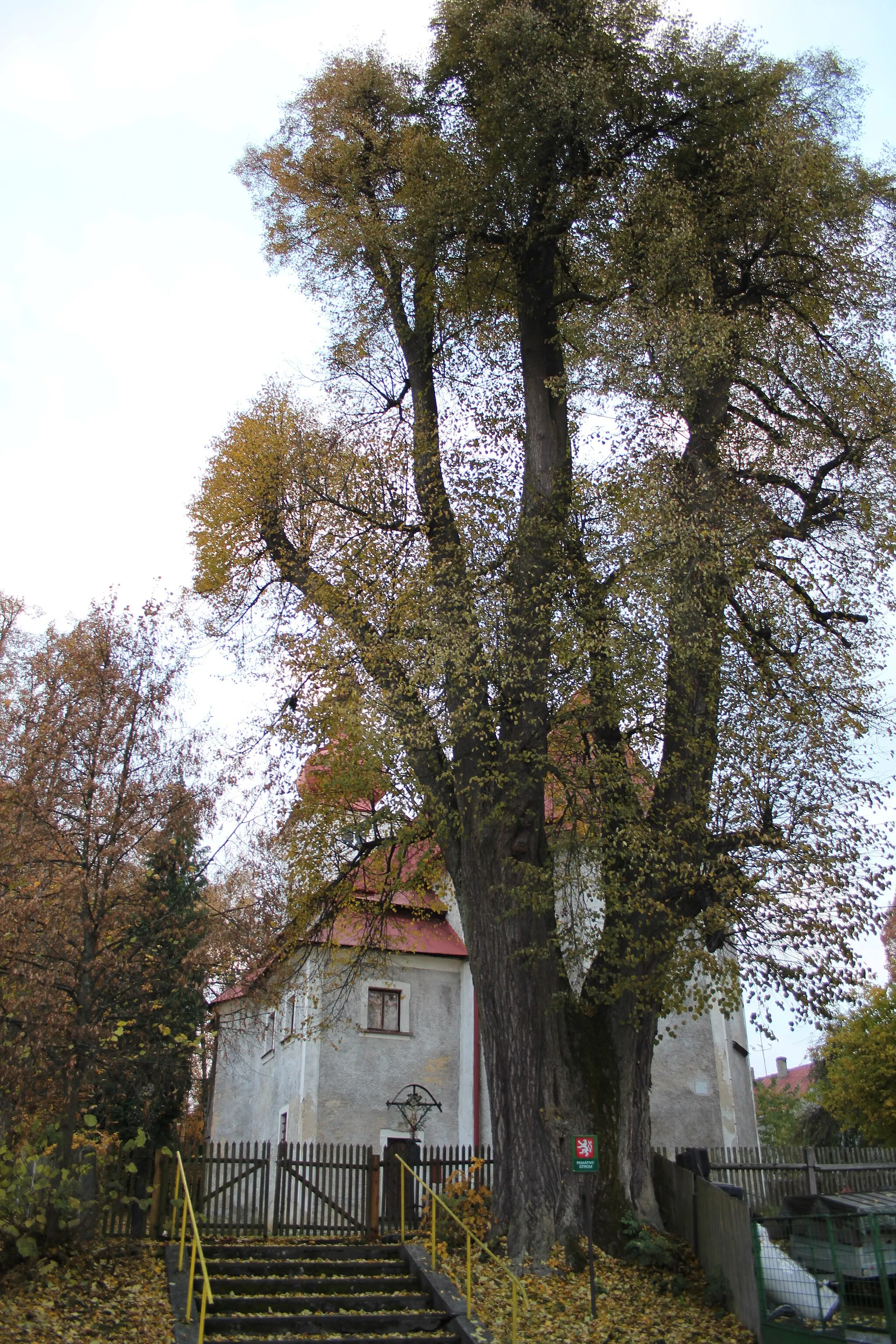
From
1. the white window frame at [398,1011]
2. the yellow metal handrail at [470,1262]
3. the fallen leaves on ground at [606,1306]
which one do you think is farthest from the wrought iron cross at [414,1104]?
the fallen leaves on ground at [606,1306]

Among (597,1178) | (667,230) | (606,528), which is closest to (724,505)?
(606,528)

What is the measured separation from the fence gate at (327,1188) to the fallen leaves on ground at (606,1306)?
3314mm

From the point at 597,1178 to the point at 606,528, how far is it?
7.63m

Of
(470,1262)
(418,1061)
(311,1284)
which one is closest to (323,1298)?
(311,1284)

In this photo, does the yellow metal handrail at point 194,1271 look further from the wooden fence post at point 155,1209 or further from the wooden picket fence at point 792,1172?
the wooden picket fence at point 792,1172

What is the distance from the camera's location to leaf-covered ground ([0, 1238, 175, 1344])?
9.11 meters

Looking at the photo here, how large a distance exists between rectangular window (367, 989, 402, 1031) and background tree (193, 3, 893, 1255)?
8.84 meters

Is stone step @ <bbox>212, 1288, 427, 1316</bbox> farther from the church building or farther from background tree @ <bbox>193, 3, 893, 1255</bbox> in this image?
the church building

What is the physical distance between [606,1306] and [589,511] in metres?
8.91

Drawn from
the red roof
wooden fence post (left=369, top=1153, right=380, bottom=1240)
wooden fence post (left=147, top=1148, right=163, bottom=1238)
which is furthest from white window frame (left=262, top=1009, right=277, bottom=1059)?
wooden fence post (left=147, top=1148, right=163, bottom=1238)

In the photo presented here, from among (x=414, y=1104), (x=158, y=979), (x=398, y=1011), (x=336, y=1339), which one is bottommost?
(x=336, y=1339)

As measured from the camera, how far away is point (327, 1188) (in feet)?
48.4

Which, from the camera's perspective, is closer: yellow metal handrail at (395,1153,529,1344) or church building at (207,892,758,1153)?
yellow metal handrail at (395,1153,529,1344)

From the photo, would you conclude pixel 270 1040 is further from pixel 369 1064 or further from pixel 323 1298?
pixel 323 1298
